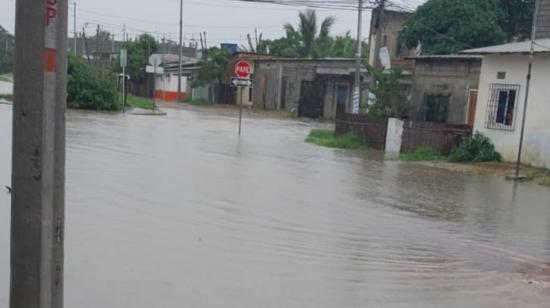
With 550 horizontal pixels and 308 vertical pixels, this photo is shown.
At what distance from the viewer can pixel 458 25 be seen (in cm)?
3272

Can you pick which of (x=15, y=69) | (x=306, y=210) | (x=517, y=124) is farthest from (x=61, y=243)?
(x=517, y=124)

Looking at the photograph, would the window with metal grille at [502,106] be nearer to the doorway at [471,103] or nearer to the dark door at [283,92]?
the doorway at [471,103]

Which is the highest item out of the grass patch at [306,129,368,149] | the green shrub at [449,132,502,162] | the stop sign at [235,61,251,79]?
the stop sign at [235,61,251,79]

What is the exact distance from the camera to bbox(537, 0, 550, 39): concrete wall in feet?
78.7

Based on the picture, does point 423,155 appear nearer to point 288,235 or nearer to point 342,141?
point 342,141

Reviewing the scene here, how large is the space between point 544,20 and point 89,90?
2125 centimetres

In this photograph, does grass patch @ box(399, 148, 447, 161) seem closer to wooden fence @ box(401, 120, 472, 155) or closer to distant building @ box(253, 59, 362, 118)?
wooden fence @ box(401, 120, 472, 155)

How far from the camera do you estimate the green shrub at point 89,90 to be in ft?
109

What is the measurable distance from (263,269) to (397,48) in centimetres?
4061

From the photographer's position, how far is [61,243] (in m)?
3.11

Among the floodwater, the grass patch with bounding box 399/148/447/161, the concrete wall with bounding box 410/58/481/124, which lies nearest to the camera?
the floodwater

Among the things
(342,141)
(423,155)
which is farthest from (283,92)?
(423,155)

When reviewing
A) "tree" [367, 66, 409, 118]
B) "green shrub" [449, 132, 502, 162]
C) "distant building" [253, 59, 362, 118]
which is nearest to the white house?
"green shrub" [449, 132, 502, 162]

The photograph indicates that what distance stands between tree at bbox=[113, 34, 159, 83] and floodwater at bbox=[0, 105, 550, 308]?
50.5 m
